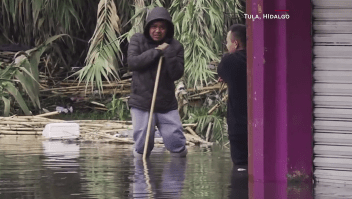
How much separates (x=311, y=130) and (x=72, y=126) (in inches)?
288

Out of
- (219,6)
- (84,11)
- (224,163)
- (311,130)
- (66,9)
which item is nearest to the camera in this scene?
(311,130)

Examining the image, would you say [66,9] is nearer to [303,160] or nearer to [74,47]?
[74,47]

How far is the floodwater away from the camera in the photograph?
10.5 meters

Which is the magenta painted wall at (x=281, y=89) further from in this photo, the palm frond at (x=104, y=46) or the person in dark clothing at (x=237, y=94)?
the palm frond at (x=104, y=46)

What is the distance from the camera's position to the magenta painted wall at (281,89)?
11.2 m

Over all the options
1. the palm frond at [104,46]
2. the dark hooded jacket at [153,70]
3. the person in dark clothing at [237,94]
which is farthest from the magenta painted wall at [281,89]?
the palm frond at [104,46]

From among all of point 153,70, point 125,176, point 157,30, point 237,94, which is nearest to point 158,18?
point 157,30

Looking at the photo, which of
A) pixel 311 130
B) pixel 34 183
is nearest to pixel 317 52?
pixel 311 130

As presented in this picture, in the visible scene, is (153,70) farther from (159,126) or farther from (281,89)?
(281,89)

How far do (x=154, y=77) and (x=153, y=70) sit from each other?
83mm

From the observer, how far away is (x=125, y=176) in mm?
12125

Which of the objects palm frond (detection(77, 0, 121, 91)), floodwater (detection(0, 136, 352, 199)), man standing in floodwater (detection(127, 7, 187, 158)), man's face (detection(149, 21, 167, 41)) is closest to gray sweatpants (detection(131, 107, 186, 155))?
man standing in floodwater (detection(127, 7, 187, 158))

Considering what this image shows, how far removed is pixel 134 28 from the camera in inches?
727

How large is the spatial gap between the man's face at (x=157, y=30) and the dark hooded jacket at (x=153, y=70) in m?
0.05
